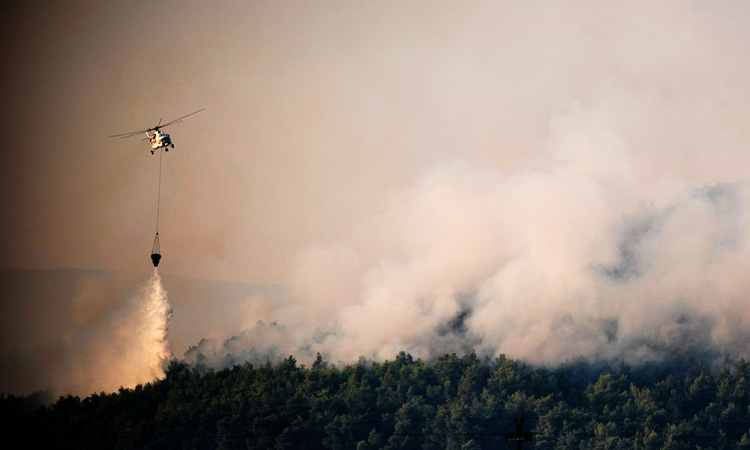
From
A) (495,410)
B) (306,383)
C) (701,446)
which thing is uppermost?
(306,383)

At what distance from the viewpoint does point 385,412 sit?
595 ft

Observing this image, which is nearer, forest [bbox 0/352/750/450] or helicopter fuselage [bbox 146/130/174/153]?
helicopter fuselage [bbox 146/130/174/153]

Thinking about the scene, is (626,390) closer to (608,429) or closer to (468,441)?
(608,429)

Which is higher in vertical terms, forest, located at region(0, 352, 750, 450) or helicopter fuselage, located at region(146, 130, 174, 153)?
helicopter fuselage, located at region(146, 130, 174, 153)

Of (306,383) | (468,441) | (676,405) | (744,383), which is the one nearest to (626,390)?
(676,405)

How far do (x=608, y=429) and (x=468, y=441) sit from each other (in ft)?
87.4

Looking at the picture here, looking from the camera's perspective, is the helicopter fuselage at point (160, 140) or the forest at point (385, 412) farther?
the forest at point (385, 412)

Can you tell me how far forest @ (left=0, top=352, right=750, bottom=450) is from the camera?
6678 inches

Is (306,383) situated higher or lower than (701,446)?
higher

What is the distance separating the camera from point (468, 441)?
558 feet

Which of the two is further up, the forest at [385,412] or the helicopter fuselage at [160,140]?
the helicopter fuselage at [160,140]

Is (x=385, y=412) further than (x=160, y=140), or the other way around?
(x=385, y=412)

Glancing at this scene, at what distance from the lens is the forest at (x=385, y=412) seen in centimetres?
16962

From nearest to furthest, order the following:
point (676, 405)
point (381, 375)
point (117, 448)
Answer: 1. point (117, 448)
2. point (676, 405)
3. point (381, 375)
